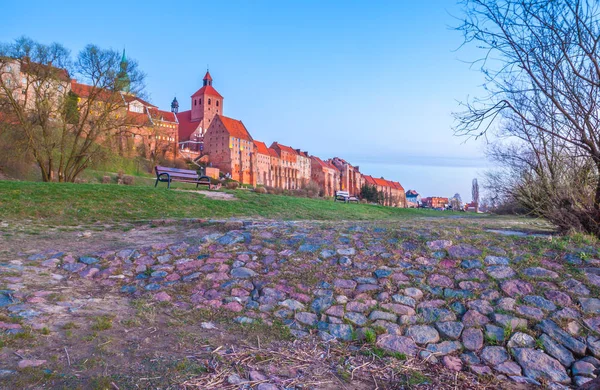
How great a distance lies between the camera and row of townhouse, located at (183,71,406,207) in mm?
77875

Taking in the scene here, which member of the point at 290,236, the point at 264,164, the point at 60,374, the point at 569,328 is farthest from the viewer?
the point at 264,164

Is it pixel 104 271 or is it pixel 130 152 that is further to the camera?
pixel 130 152

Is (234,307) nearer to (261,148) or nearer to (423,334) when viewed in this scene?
(423,334)

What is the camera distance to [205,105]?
8906 cm

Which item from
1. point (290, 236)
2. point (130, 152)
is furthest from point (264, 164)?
point (290, 236)

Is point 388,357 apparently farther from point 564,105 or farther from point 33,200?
point 33,200

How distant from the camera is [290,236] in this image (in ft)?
20.9

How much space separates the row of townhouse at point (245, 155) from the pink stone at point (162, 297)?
233 ft

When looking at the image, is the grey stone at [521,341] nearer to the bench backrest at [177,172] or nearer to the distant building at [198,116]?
the bench backrest at [177,172]

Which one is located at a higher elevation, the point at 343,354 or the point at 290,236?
the point at 290,236

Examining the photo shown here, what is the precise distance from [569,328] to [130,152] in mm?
26380

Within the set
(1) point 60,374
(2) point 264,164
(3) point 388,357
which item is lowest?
(3) point 388,357

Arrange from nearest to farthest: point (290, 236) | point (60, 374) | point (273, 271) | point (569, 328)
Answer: point (60, 374), point (569, 328), point (273, 271), point (290, 236)

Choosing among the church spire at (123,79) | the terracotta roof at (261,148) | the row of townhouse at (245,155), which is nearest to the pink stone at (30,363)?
the church spire at (123,79)
